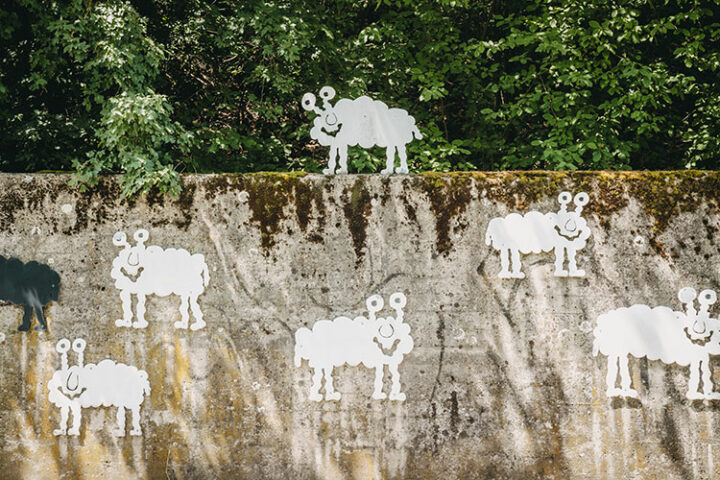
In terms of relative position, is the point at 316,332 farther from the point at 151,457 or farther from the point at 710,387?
the point at 710,387

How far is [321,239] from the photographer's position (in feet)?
14.3

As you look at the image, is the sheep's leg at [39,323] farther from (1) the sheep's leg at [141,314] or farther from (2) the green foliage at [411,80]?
(2) the green foliage at [411,80]

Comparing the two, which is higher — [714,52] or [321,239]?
[714,52]

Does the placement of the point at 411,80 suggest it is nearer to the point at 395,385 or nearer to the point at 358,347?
the point at 358,347

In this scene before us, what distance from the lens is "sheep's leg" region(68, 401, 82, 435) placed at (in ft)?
13.9

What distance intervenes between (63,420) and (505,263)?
3.20 meters

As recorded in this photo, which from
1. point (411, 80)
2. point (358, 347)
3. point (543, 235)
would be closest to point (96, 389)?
point (358, 347)

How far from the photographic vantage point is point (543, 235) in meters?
4.30

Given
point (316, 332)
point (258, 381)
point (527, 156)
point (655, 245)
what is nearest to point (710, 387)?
point (655, 245)

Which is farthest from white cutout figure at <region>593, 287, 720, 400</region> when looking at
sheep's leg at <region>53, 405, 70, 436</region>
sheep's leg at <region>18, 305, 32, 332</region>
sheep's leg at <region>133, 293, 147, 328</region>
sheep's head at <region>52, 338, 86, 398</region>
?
sheep's leg at <region>18, 305, 32, 332</region>

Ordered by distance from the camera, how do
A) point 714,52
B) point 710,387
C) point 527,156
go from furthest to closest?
point 527,156, point 714,52, point 710,387

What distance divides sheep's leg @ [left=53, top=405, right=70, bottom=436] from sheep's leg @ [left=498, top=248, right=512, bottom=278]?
309 centimetres

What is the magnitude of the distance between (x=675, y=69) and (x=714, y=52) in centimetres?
65

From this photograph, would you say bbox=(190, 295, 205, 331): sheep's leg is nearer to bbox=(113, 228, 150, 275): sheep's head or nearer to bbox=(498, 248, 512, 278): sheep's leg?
bbox=(113, 228, 150, 275): sheep's head
